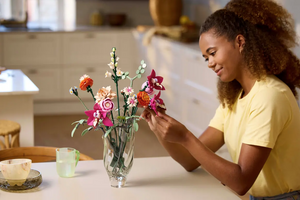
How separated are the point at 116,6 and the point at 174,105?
201 centimetres

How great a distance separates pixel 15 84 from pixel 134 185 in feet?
5.36

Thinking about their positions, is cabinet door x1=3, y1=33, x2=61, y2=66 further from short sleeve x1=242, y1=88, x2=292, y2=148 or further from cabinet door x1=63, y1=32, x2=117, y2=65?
short sleeve x1=242, y1=88, x2=292, y2=148

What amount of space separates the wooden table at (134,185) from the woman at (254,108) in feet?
0.19

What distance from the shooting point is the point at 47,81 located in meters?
5.32

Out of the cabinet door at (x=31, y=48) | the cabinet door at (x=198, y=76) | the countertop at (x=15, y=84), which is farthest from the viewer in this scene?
the cabinet door at (x=31, y=48)

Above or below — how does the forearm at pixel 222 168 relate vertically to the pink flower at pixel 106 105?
below

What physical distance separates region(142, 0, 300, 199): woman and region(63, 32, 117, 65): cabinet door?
3.85 m

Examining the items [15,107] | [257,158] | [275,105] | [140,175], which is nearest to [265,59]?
[275,105]

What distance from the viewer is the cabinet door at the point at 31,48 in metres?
5.11

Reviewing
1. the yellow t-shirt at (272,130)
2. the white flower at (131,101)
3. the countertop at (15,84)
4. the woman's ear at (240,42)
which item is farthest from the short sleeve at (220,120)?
the countertop at (15,84)

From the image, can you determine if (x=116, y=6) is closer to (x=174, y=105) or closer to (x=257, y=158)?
(x=174, y=105)

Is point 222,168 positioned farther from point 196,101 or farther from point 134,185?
point 196,101

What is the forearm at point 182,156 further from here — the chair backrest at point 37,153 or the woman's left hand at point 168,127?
the chair backrest at point 37,153

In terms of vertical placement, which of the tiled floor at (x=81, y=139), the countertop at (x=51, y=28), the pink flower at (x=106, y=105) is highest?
the countertop at (x=51, y=28)
